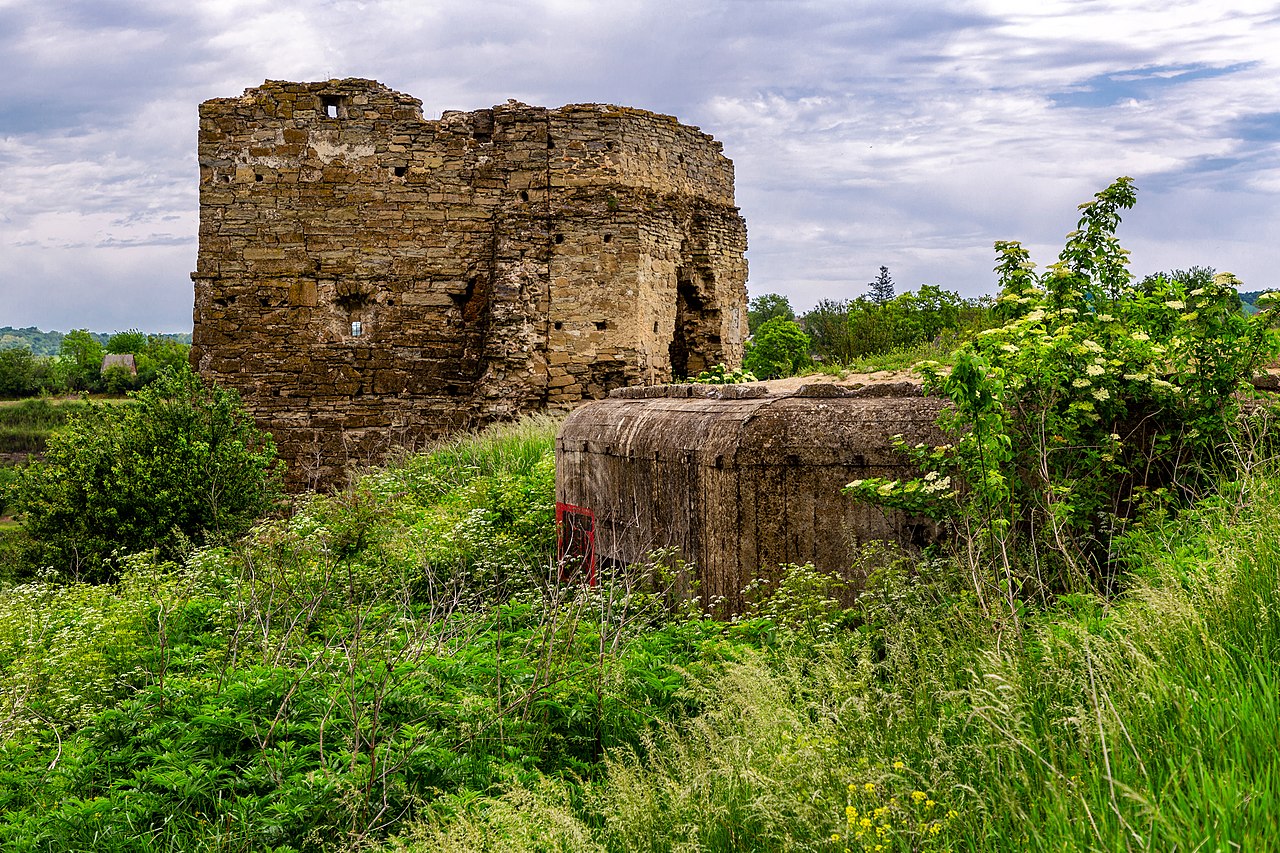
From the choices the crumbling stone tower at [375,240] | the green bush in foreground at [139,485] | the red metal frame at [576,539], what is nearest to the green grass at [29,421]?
the crumbling stone tower at [375,240]

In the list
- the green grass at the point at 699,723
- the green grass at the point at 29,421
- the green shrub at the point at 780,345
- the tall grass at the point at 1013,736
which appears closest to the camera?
the tall grass at the point at 1013,736

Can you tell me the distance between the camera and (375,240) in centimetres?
1510

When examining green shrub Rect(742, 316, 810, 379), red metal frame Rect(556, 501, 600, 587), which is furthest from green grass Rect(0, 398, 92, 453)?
red metal frame Rect(556, 501, 600, 587)

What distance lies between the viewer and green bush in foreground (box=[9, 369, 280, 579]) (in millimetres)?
10641

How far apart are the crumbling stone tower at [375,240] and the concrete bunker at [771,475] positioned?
8.89m

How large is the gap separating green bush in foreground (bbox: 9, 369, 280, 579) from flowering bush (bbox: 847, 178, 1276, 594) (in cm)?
802

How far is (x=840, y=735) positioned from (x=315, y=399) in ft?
43.5

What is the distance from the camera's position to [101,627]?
5875 mm

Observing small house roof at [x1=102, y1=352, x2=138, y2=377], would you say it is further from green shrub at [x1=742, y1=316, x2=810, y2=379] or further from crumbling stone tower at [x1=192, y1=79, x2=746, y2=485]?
crumbling stone tower at [x1=192, y1=79, x2=746, y2=485]

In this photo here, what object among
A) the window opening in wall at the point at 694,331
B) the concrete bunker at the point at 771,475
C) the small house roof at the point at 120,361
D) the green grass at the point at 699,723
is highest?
the small house roof at the point at 120,361

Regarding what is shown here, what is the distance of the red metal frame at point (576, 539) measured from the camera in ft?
22.4

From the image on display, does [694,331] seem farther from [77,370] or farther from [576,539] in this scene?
[77,370]

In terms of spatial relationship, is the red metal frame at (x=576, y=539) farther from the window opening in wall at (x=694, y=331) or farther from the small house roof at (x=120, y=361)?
the small house roof at (x=120, y=361)

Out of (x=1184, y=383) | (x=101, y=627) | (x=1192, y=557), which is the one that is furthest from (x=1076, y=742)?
(x=101, y=627)
